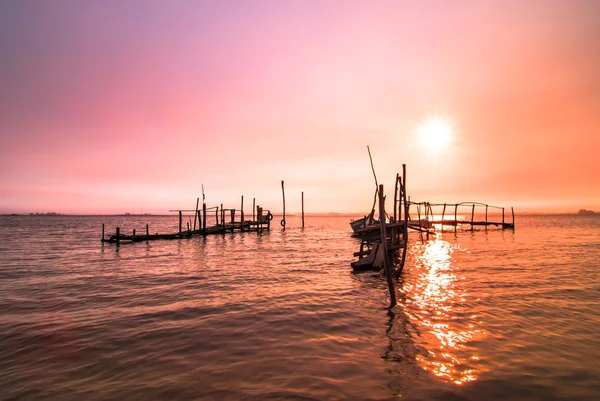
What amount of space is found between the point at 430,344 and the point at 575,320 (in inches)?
178

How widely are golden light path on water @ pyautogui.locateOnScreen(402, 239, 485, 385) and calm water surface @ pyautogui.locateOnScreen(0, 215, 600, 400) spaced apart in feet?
0.15

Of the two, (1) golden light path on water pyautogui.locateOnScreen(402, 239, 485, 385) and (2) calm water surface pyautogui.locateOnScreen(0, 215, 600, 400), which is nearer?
(2) calm water surface pyautogui.locateOnScreen(0, 215, 600, 400)

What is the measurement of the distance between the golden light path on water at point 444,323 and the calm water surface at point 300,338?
0.04m

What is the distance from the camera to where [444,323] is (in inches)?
314

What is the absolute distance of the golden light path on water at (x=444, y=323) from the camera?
18.5 ft

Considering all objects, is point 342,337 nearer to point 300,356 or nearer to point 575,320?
point 300,356

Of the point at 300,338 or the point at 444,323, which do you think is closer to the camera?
the point at 300,338

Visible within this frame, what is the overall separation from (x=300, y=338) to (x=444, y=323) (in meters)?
3.75

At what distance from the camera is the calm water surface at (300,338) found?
5086 millimetres

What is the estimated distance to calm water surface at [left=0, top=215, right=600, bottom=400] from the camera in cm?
509

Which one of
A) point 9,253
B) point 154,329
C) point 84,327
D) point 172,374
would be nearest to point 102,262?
point 9,253

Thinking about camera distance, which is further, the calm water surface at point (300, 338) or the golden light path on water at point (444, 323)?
the golden light path on water at point (444, 323)

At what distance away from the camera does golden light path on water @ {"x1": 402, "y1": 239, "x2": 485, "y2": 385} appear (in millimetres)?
5645

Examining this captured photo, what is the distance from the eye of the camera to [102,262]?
1938cm
